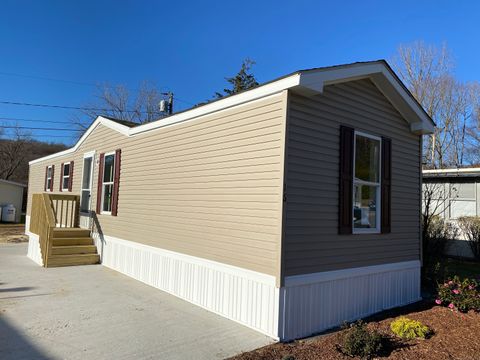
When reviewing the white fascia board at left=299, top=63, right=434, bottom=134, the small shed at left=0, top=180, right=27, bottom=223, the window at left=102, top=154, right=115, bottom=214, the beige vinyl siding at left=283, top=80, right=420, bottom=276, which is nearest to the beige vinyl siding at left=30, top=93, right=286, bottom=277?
the beige vinyl siding at left=283, top=80, right=420, bottom=276

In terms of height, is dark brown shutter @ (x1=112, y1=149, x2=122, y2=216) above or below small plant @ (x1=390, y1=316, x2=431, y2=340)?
above

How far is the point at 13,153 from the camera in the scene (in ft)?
126

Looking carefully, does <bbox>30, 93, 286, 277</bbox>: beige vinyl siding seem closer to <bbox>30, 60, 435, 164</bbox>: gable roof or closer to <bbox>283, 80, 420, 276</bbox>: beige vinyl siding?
<bbox>30, 60, 435, 164</bbox>: gable roof

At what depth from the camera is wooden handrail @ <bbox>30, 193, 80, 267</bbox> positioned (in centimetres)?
854

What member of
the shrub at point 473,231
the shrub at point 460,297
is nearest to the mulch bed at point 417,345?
the shrub at point 460,297

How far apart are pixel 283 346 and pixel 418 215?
4009mm

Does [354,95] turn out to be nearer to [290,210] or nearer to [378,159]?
[378,159]

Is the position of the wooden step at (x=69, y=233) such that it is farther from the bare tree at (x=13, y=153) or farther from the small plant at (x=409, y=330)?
A: the bare tree at (x=13, y=153)

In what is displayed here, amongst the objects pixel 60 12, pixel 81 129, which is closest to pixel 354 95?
pixel 60 12

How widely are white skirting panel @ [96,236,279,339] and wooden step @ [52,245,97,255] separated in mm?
1592

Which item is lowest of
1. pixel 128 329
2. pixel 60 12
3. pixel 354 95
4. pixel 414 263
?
pixel 128 329

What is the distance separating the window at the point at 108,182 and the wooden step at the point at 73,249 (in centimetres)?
98

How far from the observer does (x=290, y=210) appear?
4480 millimetres

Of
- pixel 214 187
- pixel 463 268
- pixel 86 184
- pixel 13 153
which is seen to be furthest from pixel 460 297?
pixel 13 153
